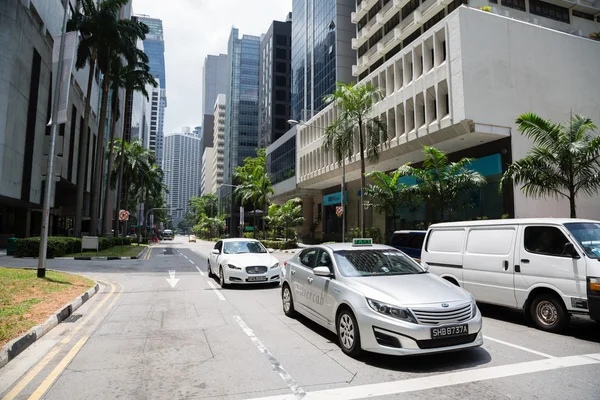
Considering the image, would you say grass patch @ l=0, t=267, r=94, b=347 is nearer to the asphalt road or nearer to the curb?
the curb

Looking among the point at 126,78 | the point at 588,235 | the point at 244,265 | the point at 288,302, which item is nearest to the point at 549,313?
the point at 588,235

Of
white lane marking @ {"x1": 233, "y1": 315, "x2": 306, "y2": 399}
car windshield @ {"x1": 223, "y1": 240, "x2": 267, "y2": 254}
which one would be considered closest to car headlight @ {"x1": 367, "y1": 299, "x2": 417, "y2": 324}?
white lane marking @ {"x1": 233, "y1": 315, "x2": 306, "y2": 399}

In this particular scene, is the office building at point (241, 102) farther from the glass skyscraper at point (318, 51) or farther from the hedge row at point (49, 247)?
the hedge row at point (49, 247)

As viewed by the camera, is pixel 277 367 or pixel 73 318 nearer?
pixel 277 367

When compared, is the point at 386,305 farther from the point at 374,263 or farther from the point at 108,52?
the point at 108,52

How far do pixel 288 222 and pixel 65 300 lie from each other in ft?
106

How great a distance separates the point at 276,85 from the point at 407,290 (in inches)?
3296

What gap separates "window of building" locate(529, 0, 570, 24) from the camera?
113ft

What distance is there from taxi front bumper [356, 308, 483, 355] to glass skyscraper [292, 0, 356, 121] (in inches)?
1841

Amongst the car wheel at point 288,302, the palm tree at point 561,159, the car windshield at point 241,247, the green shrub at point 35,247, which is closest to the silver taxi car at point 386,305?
the car wheel at point 288,302

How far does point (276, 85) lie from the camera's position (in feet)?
278

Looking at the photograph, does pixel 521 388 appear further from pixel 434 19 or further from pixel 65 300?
pixel 434 19

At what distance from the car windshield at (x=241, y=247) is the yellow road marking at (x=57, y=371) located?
22.6 feet

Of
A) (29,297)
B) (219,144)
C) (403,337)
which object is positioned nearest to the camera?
(403,337)
